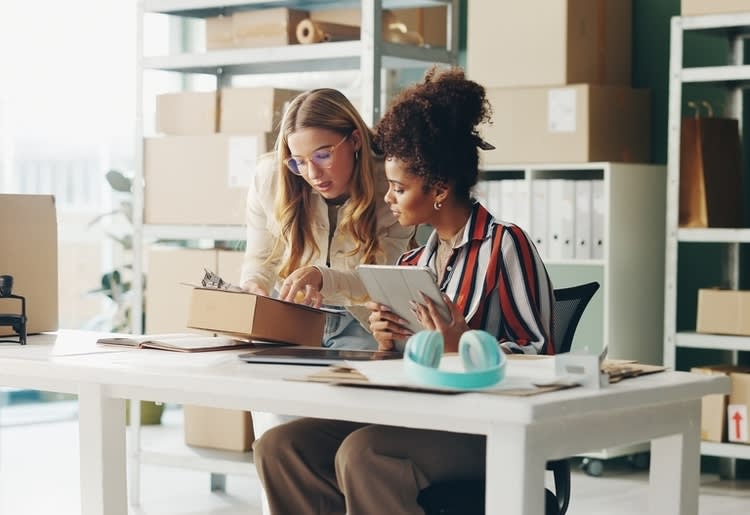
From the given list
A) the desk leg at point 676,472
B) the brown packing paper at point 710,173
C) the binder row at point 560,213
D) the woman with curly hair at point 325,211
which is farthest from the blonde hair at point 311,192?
the brown packing paper at point 710,173

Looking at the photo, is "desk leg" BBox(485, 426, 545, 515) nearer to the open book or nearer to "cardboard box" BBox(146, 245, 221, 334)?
the open book

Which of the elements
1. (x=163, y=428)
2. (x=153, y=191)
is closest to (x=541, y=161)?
(x=153, y=191)

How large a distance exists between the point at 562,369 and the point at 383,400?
0.93 ft

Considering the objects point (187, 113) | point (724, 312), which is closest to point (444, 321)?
point (187, 113)

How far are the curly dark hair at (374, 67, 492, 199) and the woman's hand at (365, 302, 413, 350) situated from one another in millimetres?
322

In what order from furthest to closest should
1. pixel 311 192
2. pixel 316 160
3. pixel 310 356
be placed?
pixel 311 192
pixel 316 160
pixel 310 356

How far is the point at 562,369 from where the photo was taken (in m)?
1.84

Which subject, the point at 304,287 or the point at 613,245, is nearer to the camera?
the point at 304,287

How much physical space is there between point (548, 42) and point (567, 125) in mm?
304

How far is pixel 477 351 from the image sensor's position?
174 cm

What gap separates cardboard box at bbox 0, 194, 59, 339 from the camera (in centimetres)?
260

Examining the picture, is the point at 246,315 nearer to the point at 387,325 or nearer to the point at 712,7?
the point at 387,325

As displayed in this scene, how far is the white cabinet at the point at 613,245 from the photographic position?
4375 millimetres

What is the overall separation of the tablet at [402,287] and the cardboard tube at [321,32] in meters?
1.77
